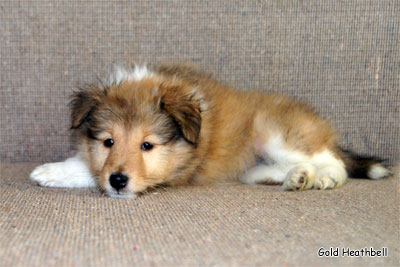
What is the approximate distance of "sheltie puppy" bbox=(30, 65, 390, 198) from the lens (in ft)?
10.2

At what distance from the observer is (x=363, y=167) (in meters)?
3.77

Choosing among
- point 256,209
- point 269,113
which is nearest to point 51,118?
point 269,113

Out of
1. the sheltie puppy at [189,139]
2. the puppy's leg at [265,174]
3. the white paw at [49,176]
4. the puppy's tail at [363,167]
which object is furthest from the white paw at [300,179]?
the white paw at [49,176]

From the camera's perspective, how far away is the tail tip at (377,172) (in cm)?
371

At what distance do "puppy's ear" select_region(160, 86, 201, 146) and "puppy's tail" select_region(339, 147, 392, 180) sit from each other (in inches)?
51.0

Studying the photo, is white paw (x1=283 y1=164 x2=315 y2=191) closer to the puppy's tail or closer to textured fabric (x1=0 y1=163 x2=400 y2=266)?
textured fabric (x1=0 y1=163 x2=400 y2=266)

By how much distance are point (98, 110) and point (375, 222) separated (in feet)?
5.94

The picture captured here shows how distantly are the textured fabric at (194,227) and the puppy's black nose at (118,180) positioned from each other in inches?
4.0

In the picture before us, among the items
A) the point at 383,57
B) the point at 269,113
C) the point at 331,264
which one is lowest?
the point at 331,264

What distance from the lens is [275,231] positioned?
2.20 meters

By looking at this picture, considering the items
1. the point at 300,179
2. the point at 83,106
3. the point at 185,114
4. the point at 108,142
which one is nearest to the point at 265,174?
the point at 300,179

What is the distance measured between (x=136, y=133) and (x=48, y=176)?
2.41 feet

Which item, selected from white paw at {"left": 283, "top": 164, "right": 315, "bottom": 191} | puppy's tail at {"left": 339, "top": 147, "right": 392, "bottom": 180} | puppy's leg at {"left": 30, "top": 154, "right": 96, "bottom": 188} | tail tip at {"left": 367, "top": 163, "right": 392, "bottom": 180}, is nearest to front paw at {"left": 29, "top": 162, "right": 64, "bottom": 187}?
puppy's leg at {"left": 30, "top": 154, "right": 96, "bottom": 188}

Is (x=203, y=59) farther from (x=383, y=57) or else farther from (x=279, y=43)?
(x=383, y=57)
